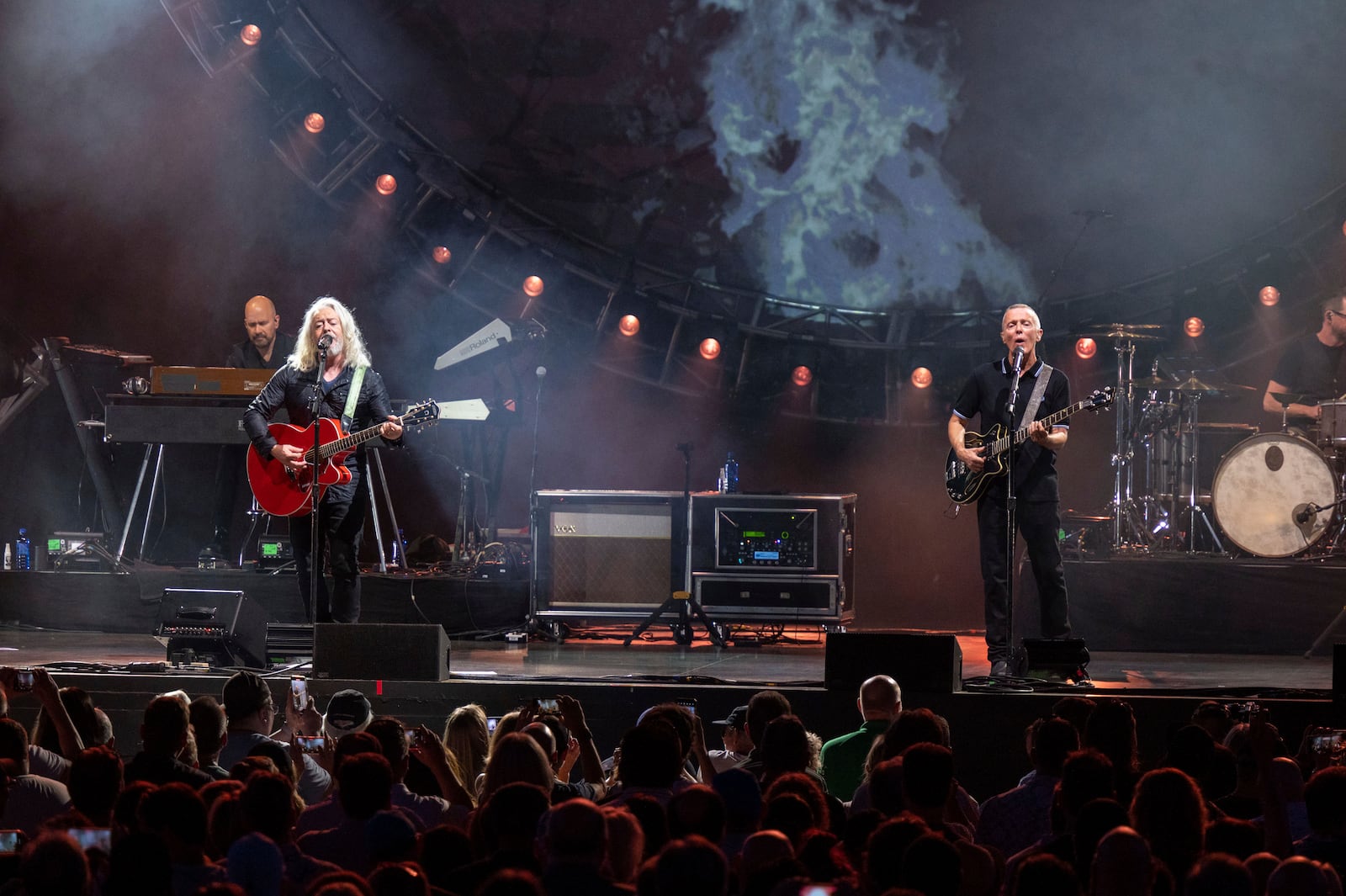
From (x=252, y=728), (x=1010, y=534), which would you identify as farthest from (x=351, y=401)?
(x=1010, y=534)

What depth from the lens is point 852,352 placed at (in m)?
11.7

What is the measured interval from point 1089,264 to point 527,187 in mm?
4961

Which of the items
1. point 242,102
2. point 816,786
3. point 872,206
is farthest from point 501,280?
point 816,786

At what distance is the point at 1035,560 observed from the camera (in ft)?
25.1

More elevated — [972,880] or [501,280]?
[501,280]

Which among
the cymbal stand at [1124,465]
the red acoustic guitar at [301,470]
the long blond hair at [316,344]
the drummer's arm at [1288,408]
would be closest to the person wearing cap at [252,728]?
the red acoustic guitar at [301,470]

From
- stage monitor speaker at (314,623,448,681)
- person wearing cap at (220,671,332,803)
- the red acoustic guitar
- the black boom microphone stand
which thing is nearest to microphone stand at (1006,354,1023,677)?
stage monitor speaker at (314,623,448,681)

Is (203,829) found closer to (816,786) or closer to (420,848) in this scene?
(420,848)

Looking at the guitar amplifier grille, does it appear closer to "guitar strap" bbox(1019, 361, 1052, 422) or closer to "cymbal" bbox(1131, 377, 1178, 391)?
"guitar strap" bbox(1019, 361, 1052, 422)

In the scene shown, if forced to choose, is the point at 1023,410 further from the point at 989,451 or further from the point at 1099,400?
the point at 1099,400

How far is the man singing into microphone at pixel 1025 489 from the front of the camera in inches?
297

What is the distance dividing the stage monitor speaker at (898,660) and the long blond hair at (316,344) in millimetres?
3099

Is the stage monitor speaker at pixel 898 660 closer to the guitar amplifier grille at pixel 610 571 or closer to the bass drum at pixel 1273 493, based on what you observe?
the guitar amplifier grille at pixel 610 571

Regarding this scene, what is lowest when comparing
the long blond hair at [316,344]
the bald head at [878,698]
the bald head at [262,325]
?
the bald head at [878,698]
